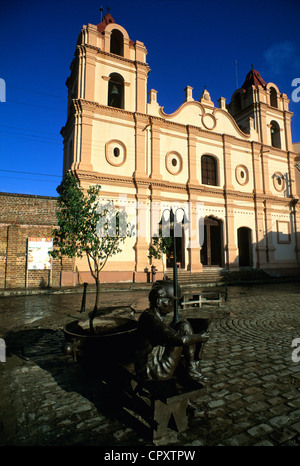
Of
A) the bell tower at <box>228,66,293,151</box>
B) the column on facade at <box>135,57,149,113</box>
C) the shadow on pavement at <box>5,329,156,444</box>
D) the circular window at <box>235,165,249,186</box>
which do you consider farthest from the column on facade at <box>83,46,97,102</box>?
the shadow on pavement at <box>5,329,156,444</box>

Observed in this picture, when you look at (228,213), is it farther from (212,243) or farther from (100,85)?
(100,85)

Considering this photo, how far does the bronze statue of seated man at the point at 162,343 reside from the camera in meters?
2.55

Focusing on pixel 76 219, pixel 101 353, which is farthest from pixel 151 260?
pixel 101 353

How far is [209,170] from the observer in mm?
19891

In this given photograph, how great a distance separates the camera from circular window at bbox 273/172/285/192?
2220cm

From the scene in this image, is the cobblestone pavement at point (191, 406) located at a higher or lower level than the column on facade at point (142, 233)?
lower

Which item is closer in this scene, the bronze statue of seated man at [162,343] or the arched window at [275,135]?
the bronze statue of seated man at [162,343]

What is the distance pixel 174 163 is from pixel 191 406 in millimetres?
16988

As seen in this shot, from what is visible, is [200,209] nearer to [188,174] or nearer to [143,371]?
[188,174]

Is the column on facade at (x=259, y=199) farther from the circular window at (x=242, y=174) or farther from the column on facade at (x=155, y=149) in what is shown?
the column on facade at (x=155, y=149)

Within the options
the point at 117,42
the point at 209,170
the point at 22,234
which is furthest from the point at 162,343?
the point at 117,42

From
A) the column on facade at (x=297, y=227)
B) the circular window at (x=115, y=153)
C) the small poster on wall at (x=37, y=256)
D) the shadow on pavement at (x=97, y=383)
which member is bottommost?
the shadow on pavement at (x=97, y=383)

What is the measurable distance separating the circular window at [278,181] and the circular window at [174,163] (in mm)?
9790

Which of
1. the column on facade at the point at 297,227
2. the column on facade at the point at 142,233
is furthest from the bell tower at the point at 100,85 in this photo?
the column on facade at the point at 297,227
